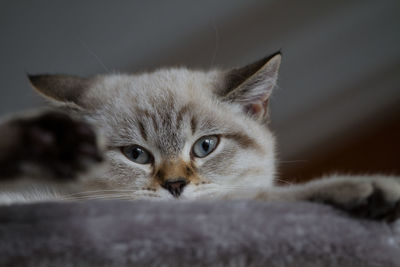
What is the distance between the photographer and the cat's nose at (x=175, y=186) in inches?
41.0

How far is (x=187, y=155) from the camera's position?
1.15 m

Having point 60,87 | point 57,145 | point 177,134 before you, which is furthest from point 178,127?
point 57,145

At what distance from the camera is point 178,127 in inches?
45.5

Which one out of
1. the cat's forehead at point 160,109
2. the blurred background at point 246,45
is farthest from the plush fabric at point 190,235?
the blurred background at point 246,45

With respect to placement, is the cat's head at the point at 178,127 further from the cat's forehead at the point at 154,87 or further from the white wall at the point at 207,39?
the white wall at the point at 207,39

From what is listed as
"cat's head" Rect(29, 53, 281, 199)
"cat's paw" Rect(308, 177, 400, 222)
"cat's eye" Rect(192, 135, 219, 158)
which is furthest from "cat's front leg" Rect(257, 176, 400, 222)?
"cat's eye" Rect(192, 135, 219, 158)

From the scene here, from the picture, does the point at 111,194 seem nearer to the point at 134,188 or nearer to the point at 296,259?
the point at 134,188

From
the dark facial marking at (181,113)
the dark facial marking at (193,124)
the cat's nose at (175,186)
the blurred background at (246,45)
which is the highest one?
the blurred background at (246,45)

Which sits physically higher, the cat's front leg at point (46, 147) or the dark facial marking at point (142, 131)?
the dark facial marking at point (142, 131)

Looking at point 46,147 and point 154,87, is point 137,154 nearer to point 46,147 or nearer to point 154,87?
point 154,87

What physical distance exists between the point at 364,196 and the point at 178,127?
23.0 inches

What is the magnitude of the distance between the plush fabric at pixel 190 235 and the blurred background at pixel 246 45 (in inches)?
60.2

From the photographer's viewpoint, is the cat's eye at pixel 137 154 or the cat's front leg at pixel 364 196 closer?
the cat's front leg at pixel 364 196

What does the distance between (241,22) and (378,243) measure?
6.21 feet
